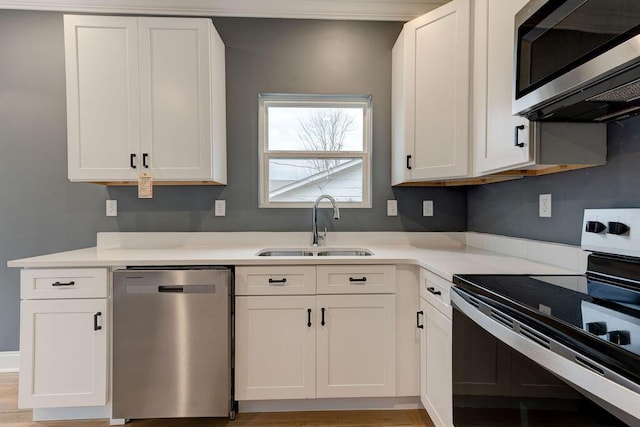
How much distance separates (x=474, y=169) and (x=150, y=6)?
2.42 m

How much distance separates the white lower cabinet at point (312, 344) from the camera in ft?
6.15

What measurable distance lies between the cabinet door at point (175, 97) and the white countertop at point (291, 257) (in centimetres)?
52

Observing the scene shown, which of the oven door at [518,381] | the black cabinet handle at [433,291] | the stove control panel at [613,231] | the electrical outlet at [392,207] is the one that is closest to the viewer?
the oven door at [518,381]

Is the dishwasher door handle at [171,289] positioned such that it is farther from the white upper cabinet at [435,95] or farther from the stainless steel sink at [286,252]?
the white upper cabinet at [435,95]

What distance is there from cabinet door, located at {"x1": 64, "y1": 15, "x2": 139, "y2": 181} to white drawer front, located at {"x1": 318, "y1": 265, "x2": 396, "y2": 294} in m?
1.39

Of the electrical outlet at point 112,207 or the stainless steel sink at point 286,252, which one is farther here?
the electrical outlet at point 112,207

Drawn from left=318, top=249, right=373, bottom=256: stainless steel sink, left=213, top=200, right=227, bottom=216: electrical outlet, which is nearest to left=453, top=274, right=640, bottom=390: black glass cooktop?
left=318, top=249, right=373, bottom=256: stainless steel sink

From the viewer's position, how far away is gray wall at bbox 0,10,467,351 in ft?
7.92

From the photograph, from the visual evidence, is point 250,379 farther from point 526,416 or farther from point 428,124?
point 428,124

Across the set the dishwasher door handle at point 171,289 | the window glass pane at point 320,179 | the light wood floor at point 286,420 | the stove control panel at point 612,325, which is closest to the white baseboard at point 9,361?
the light wood floor at point 286,420

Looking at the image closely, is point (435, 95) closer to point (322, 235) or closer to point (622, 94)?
point (622, 94)

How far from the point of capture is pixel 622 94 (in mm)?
1058

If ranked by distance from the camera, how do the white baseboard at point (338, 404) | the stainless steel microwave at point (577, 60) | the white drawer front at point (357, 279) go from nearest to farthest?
the stainless steel microwave at point (577, 60), the white drawer front at point (357, 279), the white baseboard at point (338, 404)

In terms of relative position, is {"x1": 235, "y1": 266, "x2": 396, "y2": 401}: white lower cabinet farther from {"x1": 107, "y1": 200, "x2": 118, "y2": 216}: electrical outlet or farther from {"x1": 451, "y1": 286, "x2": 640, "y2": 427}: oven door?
{"x1": 107, "y1": 200, "x2": 118, "y2": 216}: electrical outlet
